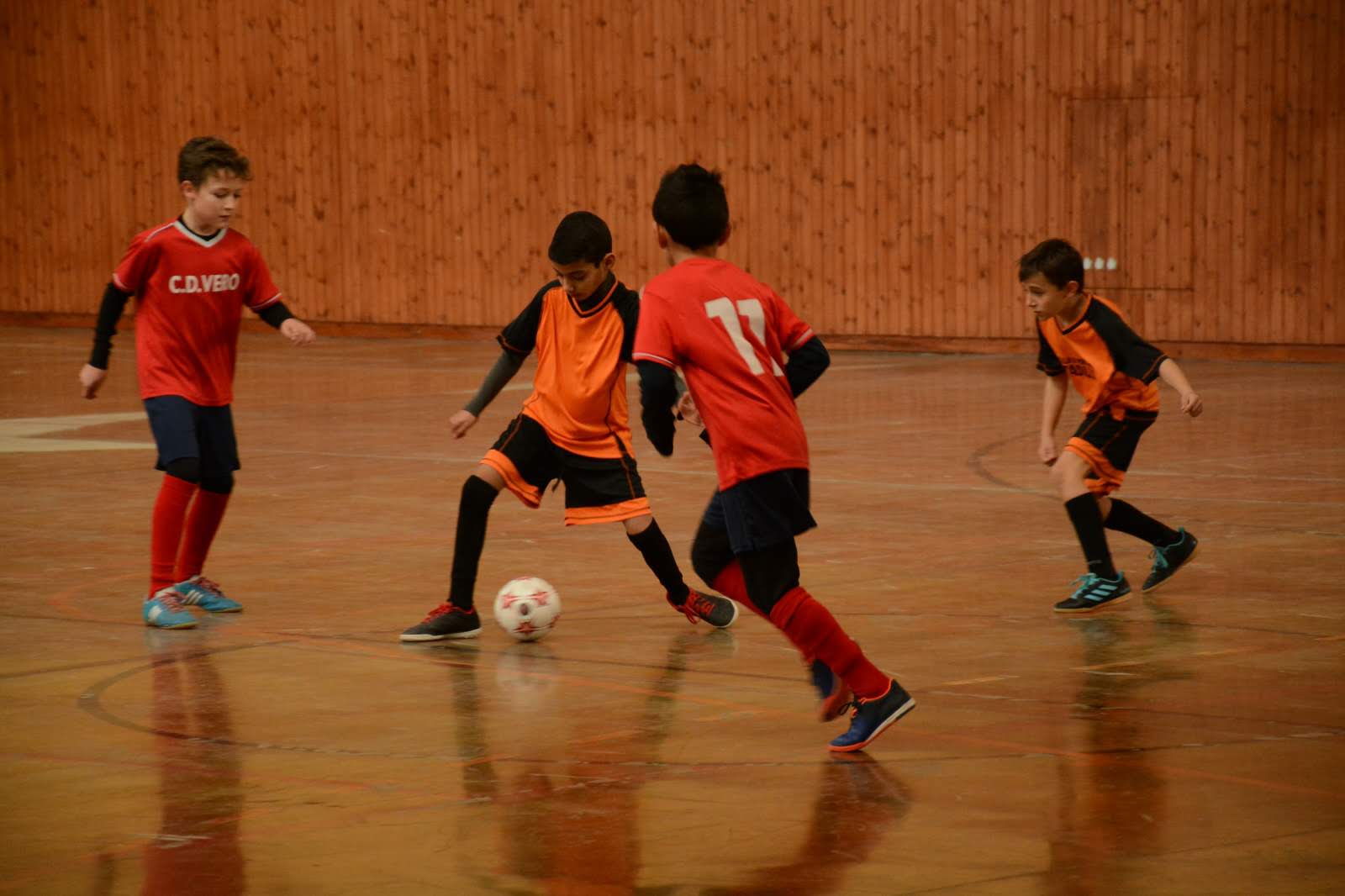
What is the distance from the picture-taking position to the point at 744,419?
502cm

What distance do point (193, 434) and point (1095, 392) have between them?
3348 millimetres

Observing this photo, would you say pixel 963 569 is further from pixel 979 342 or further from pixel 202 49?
pixel 202 49

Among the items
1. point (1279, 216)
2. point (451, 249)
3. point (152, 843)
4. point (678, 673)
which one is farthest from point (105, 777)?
point (451, 249)

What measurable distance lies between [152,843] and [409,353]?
18098 mm

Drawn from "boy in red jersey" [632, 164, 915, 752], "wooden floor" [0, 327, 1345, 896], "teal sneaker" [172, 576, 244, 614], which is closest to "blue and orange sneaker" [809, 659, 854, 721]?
"boy in red jersey" [632, 164, 915, 752]

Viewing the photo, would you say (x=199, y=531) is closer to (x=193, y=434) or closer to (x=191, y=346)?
(x=193, y=434)

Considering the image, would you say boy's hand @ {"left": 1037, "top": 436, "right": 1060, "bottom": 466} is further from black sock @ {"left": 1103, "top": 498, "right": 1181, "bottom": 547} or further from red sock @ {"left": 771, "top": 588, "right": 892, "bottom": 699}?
red sock @ {"left": 771, "top": 588, "right": 892, "bottom": 699}

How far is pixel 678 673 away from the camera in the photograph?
597 centimetres

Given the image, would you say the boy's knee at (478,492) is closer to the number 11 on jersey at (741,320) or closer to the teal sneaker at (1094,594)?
the number 11 on jersey at (741,320)

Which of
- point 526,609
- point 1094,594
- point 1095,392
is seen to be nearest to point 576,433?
point 526,609

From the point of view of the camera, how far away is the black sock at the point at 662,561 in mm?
6770

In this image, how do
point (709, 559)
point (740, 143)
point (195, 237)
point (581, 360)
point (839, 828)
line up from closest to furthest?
point (839, 828), point (709, 559), point (581, 360), point (195, 237), point (740, 143)

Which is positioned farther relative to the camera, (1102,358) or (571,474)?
(1102,358)

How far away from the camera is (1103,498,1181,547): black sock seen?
7.46 metres
